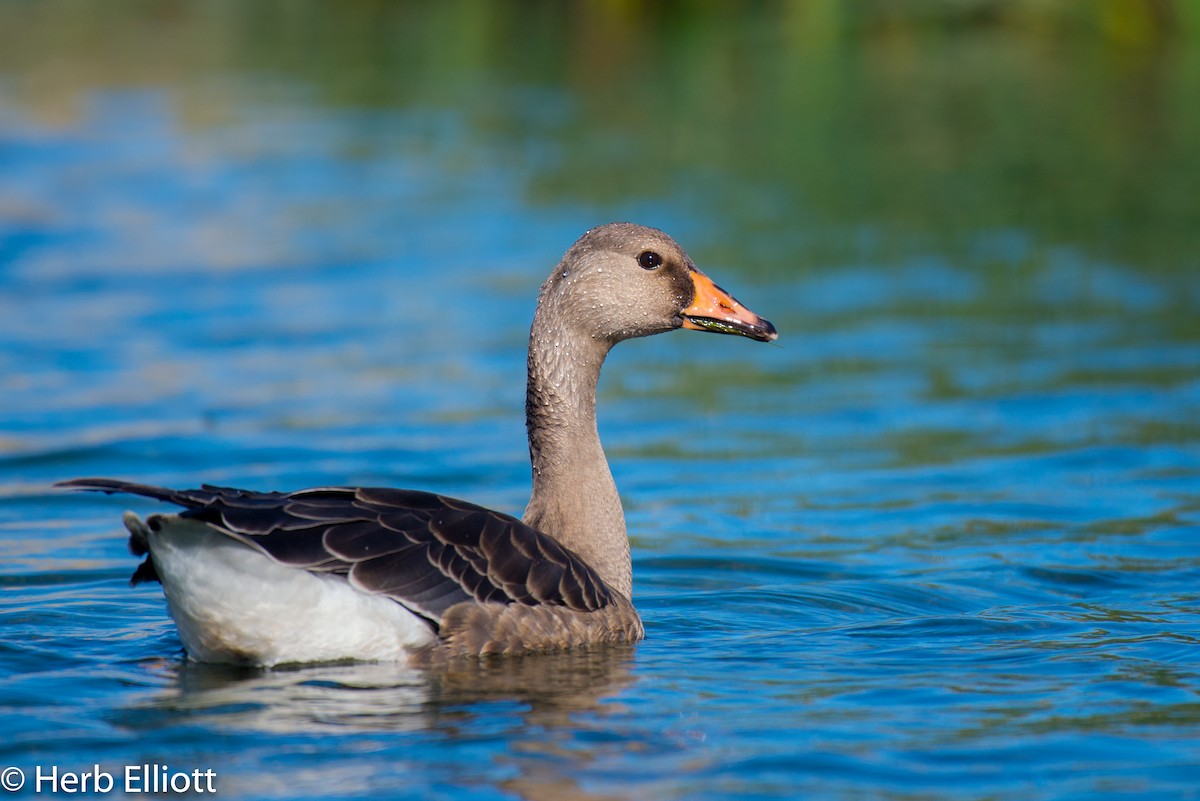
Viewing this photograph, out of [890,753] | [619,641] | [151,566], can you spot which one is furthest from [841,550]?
[151,566]

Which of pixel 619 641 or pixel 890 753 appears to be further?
pixel 619 641

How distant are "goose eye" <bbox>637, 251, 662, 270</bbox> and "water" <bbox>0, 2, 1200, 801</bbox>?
1742mm

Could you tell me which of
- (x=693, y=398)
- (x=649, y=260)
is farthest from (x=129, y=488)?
(x=693, y=398)

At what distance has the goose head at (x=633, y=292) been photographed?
28.2 feet

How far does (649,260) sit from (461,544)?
6.17 ft

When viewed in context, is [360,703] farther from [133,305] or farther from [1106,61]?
[1106,61]

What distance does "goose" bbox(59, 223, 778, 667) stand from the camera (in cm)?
705

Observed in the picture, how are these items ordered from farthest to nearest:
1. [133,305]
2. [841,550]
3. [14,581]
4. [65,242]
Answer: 1. [65,242]
2. [133,305]
3. [841,550]
4. [14,581]

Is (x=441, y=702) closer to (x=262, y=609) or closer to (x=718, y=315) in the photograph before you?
(x=262, y=609)

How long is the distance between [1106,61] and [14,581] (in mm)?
25825

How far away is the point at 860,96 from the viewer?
28750 millimetres

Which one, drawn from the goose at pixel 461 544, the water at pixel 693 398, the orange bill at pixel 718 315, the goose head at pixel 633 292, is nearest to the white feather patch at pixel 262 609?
the goose at pixel 461 544

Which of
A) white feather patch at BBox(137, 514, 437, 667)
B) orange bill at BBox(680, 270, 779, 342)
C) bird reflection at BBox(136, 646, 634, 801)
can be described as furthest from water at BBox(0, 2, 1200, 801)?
orange bill at BBox(680, 270, 779, 342)

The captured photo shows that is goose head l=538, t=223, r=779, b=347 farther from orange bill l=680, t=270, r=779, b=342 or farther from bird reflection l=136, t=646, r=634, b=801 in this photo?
bird reflection l=136, t=646, r=634, b=801
